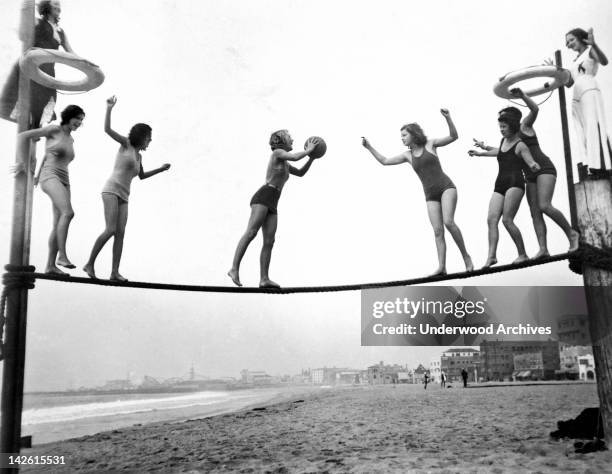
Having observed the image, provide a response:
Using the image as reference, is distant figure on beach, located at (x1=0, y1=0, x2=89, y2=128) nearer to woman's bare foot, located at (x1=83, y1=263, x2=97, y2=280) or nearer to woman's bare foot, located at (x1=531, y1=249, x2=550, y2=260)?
woman's bare foot, located at (x1=83, y1=263, x2=97, y2=280)

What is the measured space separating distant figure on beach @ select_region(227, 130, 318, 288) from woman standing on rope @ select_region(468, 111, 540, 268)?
1977mm

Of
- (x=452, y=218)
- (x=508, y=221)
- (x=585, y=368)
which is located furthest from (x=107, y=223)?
(x=585, y=368)

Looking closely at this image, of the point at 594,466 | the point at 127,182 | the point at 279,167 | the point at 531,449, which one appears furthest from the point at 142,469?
the point at 594,466

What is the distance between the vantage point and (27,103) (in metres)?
5.27

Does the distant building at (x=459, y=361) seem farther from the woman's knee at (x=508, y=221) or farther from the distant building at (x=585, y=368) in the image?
the woman's knee at (x=508, y=221)

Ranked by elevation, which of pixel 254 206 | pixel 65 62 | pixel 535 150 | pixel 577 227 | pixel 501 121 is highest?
pixel 65 62

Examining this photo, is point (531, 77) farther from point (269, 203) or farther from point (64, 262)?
point (64, 262)

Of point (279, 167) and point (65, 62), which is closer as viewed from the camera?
point (65, 62)

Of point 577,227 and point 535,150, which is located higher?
point 535,150

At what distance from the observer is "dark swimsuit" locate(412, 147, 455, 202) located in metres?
5.36

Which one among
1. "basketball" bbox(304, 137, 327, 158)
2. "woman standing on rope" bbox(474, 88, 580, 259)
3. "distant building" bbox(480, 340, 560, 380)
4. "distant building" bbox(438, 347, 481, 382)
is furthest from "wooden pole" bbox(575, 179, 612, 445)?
"distant building" bbox(438, 347, 481, 382)

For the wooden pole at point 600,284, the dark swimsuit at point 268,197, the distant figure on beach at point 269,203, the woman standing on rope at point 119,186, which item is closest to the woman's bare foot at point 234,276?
the distant figure on beach at point 269,203

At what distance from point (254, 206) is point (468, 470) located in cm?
358

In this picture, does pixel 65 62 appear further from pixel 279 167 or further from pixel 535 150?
pixel 535 150
